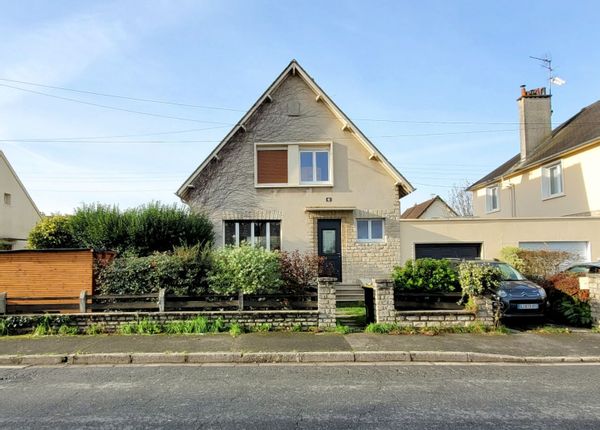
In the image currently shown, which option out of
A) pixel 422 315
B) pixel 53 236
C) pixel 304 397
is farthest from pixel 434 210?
pixel 304 397

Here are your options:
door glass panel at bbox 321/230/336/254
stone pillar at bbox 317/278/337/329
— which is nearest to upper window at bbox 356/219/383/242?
door glass panel at bbox 321/230/336/254

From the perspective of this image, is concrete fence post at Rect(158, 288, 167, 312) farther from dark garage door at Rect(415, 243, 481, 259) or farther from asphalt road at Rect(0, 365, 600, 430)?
dark garage door at Rect(415, 243, 481, 259)

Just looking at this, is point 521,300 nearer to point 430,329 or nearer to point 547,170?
point 430,329

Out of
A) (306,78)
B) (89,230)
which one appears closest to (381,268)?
(306,78)

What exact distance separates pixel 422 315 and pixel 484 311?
1403 millimetres

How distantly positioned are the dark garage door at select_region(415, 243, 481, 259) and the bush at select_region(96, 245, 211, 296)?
8.54m

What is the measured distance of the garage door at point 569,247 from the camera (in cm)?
1577

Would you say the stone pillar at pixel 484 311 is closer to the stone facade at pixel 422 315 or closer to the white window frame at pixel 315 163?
the stone facade at pixel 422 315

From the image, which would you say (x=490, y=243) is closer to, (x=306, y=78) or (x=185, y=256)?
(x=306, y=78)

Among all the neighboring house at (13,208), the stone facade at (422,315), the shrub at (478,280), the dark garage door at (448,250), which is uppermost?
the neighboring house at (13,208)

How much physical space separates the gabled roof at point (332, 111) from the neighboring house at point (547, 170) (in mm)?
8172

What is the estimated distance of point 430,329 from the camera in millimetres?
9523

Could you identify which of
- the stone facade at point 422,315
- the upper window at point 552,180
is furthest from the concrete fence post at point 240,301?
the upper window at point 552,180

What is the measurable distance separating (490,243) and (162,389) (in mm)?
13051
